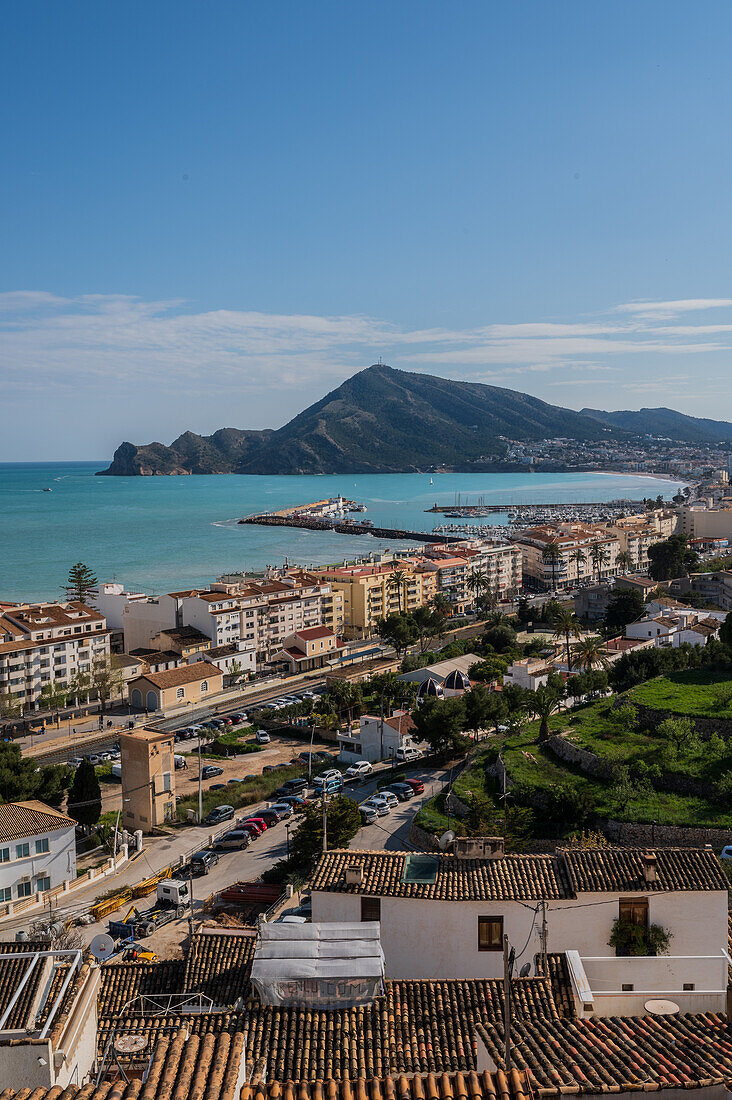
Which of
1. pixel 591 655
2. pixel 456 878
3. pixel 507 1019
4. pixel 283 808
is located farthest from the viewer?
pixel 591 655

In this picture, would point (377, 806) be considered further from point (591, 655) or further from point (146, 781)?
point (591, 655)

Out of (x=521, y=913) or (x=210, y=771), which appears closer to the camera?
(x=521, y=913)

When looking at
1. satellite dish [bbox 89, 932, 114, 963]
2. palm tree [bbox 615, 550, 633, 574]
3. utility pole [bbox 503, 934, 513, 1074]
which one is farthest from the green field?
palm tree [bbox 615, 550, 633, 574]

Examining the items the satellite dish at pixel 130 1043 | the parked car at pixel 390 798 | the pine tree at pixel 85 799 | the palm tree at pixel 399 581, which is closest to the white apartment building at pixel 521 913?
the satellite dish at pixel 130 1043

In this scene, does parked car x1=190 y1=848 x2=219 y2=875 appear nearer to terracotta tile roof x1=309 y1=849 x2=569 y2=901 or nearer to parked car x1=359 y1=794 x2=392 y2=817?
parked car x1=359 y1=794 x2=392 y2=817

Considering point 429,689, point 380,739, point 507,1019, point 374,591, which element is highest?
point 507,1019

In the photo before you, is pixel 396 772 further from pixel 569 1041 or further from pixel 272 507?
pixel 272 507

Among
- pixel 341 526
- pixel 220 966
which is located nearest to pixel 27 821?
pixel 220 966

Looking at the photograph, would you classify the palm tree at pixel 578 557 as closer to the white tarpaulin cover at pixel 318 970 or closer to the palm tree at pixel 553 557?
the palm tree at pixel 553 557
